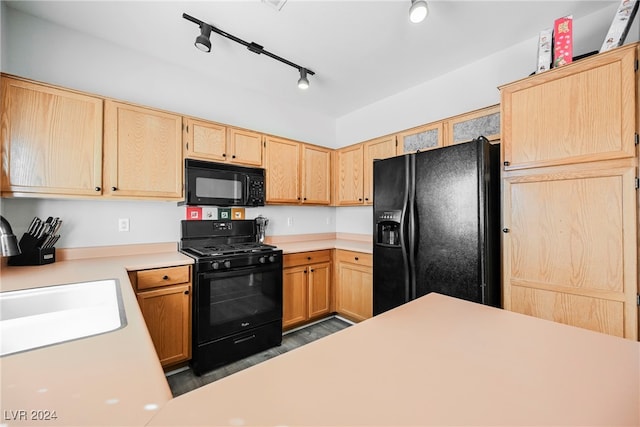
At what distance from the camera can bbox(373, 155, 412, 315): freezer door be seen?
212 cm

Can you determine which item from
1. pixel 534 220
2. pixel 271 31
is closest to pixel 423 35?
pixel 271 31

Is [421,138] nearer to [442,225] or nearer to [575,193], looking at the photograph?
[442,225]

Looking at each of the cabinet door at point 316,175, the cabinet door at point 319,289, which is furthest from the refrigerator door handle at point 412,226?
the cabinet door at point 316,175

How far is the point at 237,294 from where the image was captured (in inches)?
89.7

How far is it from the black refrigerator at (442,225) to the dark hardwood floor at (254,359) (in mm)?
887

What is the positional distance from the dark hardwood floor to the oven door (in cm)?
28

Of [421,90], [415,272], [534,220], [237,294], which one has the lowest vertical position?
[237,294]

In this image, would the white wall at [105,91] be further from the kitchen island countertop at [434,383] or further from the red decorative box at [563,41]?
the red decorative box at [563,41]

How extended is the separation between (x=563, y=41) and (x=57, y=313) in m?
3.07

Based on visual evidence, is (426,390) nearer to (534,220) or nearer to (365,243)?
(534,220)

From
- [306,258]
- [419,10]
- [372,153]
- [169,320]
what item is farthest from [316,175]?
[169,320]

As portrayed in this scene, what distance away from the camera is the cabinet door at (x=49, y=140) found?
1671 mm

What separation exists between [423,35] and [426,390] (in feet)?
7.96

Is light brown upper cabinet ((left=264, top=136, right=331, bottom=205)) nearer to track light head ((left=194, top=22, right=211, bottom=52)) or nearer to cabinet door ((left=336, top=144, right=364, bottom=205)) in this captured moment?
cabinet door ((left=336, top=144, right=364, bottom=205))
